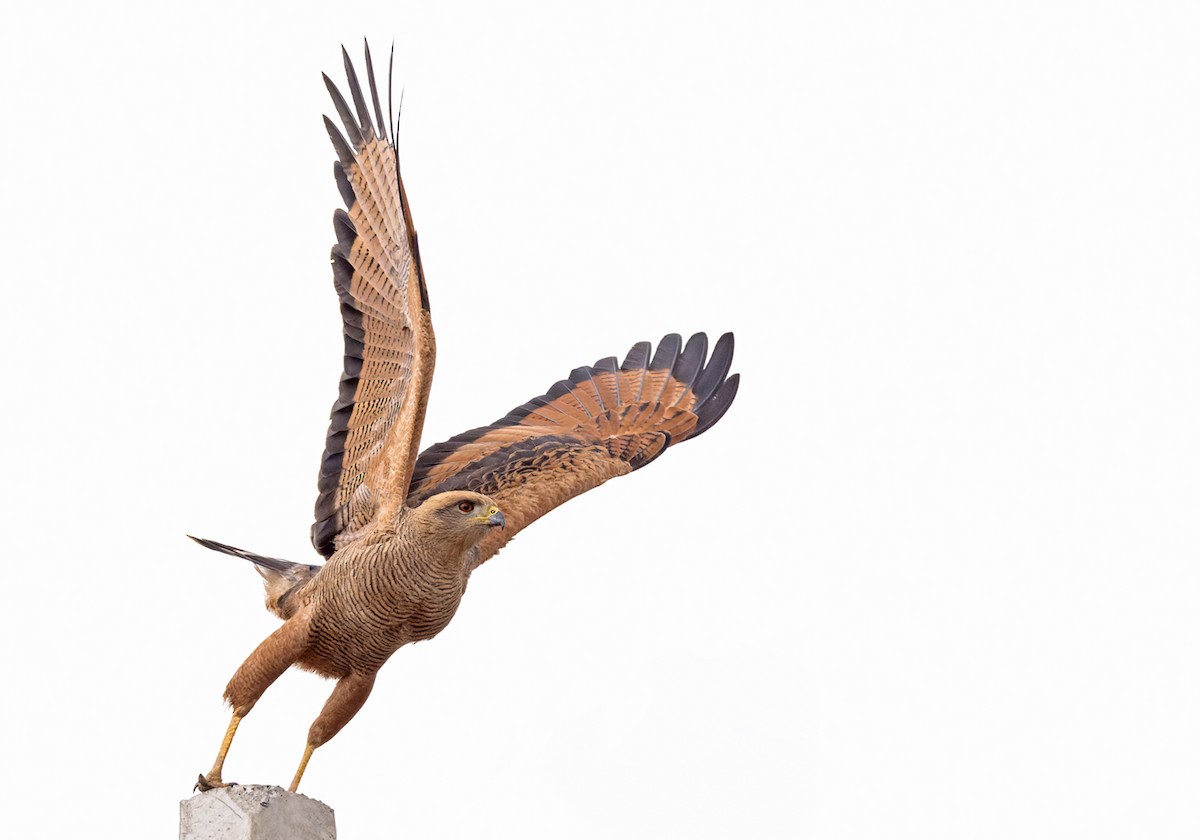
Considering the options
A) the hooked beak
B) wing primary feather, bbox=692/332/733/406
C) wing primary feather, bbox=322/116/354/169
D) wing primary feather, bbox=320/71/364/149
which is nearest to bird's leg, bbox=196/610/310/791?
the hooked beak

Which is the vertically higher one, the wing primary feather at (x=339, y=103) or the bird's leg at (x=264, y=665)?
the wing primary feather at (x=339, y=103)

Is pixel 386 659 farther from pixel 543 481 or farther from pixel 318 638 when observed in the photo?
pixel 543 481

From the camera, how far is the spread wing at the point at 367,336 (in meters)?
8.73

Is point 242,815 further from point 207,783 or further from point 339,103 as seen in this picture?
point 339,103

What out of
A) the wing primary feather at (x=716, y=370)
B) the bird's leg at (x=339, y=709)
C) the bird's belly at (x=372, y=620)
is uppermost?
the wing primary feather at (x=716, y=370)

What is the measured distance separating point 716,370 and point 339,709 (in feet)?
12.3

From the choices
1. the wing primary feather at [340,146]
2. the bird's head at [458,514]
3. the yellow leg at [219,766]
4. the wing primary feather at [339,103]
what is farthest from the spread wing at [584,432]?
the wing primary feather at [339,103]

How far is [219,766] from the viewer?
8102 mm

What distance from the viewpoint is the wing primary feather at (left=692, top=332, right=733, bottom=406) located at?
36.2 ft

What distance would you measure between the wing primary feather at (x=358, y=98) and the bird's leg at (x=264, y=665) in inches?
100

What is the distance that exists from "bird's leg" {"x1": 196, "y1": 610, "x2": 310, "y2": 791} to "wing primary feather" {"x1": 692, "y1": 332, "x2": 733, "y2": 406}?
11.8 ft

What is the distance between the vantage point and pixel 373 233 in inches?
347

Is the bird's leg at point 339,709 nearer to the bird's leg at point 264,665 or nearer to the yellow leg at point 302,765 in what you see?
the yellow leg at point 302,765

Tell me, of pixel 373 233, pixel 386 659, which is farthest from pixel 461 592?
pixel 373 233
